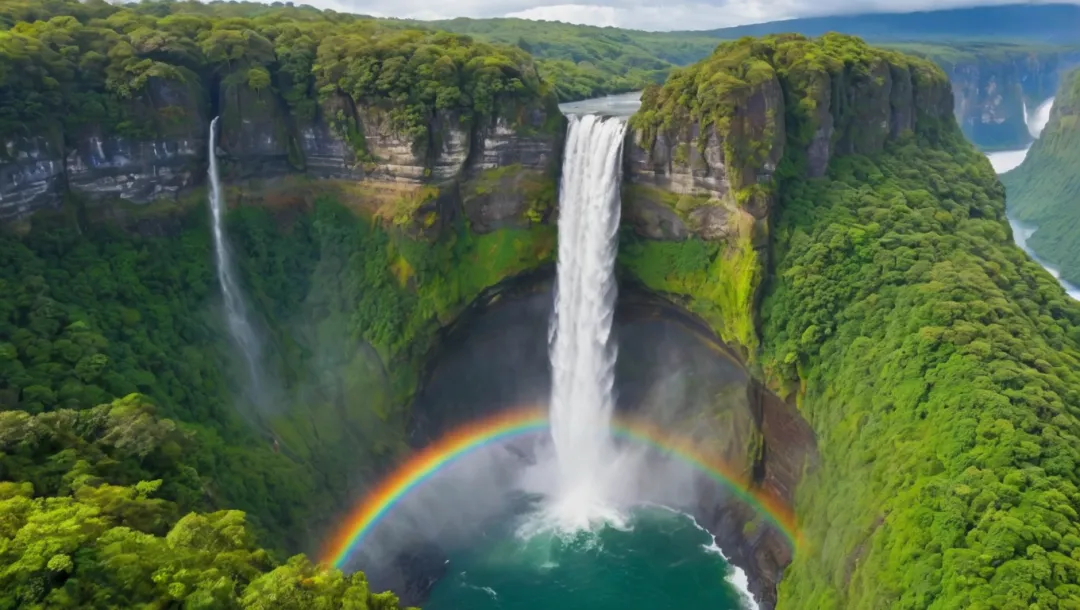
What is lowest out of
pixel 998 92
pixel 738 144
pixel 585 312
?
pixel 585 312

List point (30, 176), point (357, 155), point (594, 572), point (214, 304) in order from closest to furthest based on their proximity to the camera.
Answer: point (30, 176) → point (594, 572) → point (214, 304) → point (357, 155)

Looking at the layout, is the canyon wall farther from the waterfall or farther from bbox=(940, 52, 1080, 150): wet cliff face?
the waterfall

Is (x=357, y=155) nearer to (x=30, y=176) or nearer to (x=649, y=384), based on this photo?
(x=30, y=176)

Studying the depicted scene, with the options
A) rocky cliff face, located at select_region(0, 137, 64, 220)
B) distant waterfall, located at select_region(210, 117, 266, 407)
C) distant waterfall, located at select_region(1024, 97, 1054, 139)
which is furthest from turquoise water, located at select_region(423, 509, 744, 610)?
distant waterfall, located at select_region(1024, 97, 1054, 139)

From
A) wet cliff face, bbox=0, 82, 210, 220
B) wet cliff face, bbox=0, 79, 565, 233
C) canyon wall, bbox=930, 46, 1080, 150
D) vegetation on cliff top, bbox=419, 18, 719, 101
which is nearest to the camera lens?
wet cliff face, bbox=0, 82, 210, 220

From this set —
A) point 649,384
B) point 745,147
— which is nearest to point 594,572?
point 649,384

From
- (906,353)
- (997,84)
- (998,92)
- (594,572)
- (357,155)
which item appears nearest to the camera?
(906,353)

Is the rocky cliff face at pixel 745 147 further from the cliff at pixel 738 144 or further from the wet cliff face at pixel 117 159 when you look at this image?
the wet cliff face at pixel 117 159
